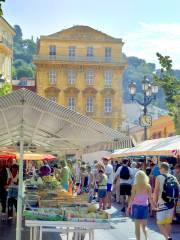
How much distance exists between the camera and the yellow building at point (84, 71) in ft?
258

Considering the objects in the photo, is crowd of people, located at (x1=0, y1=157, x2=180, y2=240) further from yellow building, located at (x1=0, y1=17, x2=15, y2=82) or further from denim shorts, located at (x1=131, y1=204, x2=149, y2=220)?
yellow building, located at (x1=0, y1=17, x2=15, y2=82)

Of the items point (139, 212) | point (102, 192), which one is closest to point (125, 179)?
point (102, 192)

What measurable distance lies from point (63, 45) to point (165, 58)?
171 ft

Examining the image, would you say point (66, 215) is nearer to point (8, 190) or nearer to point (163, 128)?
point (8, 190)

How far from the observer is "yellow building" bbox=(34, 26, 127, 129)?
7862 cm

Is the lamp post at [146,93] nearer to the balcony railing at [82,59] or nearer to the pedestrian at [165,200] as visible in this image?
the pedestrian at [165,200]

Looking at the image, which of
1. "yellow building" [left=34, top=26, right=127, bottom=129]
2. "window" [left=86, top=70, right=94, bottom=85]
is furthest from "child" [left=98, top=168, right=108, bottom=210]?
"window" [left=86, top=70, right=94, bottom=85]

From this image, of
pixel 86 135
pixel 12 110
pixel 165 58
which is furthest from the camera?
pixel 165 58

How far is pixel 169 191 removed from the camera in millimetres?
11883

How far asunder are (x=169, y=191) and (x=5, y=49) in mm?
65399

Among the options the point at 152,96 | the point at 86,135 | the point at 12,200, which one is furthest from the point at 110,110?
the point at 86,135

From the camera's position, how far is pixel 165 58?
28.0m

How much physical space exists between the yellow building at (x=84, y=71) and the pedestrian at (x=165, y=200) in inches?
2612

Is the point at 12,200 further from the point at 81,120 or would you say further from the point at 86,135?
the point at 81,120
